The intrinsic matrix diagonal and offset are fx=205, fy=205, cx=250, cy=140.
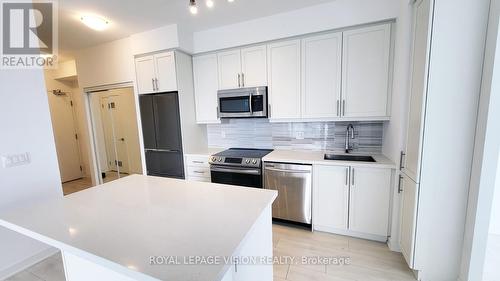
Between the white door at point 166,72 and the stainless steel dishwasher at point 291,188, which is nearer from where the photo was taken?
the stainless steel dishwasher at point 291,188

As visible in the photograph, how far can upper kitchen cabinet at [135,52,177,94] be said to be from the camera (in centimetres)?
282

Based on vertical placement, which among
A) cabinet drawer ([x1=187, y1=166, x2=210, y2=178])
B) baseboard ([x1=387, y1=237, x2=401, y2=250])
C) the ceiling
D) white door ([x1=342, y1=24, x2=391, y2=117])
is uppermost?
the ceiling

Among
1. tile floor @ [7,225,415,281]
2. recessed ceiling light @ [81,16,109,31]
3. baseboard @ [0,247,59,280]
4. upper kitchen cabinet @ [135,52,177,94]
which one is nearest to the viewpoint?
tile floor @ [7,225,415,281]

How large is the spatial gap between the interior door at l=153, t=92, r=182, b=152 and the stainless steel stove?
24.8 inches

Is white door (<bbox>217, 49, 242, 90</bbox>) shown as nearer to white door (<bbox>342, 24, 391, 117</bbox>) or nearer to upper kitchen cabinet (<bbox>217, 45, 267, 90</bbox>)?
upper kitchen cabinet (<bbox>217, 45, 267, 90</bbox>)

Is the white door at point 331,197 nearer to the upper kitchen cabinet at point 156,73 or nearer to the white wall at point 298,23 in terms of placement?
the white wall at point 298,23

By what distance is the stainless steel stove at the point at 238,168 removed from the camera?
2625 millimetres

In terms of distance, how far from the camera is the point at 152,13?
93.7 inches

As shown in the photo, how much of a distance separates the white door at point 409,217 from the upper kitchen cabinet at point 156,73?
9.40 ft

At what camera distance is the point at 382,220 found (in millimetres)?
2178

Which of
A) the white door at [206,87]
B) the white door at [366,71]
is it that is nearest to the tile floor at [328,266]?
the white door at [366,71]

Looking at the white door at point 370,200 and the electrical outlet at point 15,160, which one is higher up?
the electrical outlet at point 15,160

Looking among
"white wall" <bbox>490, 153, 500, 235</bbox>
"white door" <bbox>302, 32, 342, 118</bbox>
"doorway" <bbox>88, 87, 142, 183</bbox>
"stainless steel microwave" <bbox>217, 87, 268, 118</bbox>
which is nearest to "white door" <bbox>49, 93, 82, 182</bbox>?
"doorway" <bbox>88, 87, 142, 183</bbox>

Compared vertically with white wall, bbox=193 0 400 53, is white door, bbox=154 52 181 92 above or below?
below
